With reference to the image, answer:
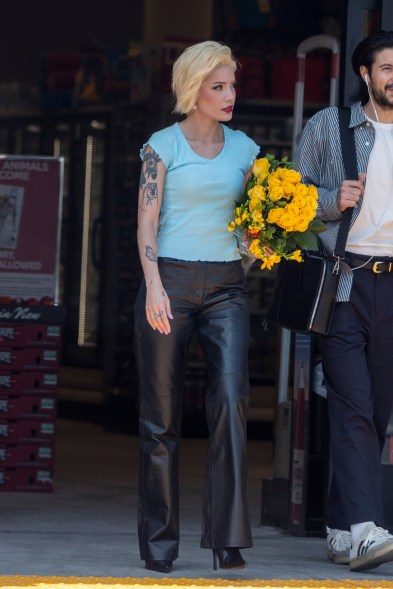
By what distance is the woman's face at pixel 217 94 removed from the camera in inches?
184

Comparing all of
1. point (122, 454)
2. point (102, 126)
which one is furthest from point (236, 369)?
point (102, 126)

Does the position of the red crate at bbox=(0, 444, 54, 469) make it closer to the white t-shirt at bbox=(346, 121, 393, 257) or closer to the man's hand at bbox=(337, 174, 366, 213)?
the white t-shirt at bbox=(346, 121, 393, 257)

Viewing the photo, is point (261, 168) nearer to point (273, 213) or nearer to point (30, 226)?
point (273, 213)

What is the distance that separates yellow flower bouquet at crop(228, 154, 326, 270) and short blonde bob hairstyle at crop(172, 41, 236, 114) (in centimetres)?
30

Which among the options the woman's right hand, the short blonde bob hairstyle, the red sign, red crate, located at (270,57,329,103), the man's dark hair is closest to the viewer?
the woman's right hand

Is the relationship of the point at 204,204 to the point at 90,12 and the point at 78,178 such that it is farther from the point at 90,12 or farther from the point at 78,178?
the point at 90,12

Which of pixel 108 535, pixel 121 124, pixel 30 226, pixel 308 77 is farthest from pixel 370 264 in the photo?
pixel 121 124

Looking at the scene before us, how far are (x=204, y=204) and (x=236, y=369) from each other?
530 mm

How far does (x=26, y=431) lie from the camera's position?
293 inches

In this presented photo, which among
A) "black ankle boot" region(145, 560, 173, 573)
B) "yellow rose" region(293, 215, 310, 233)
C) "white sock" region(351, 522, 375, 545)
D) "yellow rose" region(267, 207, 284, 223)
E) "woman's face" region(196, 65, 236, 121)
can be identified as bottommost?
"black ankle boot" region(145, 560, 173, 573)

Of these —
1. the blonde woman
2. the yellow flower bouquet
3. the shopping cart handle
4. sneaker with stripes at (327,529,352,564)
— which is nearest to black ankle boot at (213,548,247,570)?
the blonde woman

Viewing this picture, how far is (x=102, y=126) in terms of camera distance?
1230cm

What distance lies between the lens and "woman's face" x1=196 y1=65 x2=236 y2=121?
467 centimetres

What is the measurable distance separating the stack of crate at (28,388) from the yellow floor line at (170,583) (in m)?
2.99
